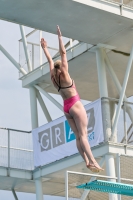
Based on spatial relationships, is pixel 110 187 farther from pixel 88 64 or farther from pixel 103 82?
pixel 88 64

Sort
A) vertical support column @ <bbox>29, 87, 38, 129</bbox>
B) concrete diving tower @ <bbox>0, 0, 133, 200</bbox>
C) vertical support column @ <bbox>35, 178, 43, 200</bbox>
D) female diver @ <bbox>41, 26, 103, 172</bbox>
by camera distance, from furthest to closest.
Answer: vertical support column @ <bbox>29, 87, 38, 129</bbox> → vertical support column @ <bbox>35, 178, 43, 200</bbox> → concrete diving tower @ <bbox>0, 0, 133, 200</bbox> → female diver @ <bbox>41, 26, 103, 172</bbox>

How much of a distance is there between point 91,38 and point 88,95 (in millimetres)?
7174

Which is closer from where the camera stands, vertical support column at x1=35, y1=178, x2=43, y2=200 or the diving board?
the diving board

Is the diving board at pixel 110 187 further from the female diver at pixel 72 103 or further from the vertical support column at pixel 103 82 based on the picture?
the vertical support column at pixel 103 82

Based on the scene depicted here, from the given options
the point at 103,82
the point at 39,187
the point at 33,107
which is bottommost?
the point at 39,187

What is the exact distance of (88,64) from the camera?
31.6 meters

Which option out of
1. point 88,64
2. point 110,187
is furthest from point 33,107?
point 110,187

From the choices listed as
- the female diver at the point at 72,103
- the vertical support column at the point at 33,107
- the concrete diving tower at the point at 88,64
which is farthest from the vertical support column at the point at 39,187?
the female diver at the point at 72,103

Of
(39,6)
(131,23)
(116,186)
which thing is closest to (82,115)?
(116,186)

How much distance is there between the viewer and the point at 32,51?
33656mm

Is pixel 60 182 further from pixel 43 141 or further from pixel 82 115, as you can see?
pixel 82 115

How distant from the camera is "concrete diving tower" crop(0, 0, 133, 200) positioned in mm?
26156

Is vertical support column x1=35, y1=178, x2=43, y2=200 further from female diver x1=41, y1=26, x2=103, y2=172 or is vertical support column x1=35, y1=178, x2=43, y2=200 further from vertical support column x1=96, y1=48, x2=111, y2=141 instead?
female diver x1=41, y1=26, x2=103, y2=172

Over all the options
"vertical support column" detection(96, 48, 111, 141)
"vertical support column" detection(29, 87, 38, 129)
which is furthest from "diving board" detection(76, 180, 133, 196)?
"vertical support column" detection(29, 87, 38, 129)
